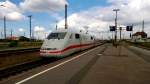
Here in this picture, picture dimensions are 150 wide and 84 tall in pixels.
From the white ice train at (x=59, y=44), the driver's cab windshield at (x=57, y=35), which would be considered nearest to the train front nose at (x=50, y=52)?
the white ice train at (x=59, y=44)

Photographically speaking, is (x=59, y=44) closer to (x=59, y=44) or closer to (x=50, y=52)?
Answer: (x=59, y=44)

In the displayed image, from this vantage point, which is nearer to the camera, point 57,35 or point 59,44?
point 59,44

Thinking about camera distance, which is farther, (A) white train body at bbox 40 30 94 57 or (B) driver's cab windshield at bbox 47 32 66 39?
(B) driver's cab windshield at bbox 47 32 66 39

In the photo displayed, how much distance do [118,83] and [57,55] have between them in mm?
12394

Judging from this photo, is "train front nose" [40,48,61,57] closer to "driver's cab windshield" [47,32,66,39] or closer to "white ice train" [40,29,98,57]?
"white ice train" [40,29,98,57]

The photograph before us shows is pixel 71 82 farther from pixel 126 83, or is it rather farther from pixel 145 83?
pixel 145 83

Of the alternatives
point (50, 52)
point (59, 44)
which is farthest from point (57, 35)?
point (50, 52)

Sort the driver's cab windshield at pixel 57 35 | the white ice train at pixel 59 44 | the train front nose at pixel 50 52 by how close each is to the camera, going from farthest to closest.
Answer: the driver's cab windshield at pixel 57 35 < the white ice train at pixel 59 44 < the train front nose at pixel 50 52

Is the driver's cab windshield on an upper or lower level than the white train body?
upper

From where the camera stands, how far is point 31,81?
38.5 ft

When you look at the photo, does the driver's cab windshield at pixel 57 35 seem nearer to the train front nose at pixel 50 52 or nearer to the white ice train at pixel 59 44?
the white ice train at pixel 59 44

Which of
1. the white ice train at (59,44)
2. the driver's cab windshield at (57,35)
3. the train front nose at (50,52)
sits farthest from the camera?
the driver's cab windshield at (57,35)

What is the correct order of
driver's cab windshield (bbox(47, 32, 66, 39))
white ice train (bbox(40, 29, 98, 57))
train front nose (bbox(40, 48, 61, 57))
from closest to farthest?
train front nose (bbox(40, 48, 61, 57)) < white ice train (bbox(40, 29, 98, 57)) < driver's cab windshield (bbox(47, 32, 66, 39))

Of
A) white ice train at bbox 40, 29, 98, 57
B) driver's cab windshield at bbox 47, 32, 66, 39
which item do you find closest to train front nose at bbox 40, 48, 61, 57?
white ice train at bbox 40, 29, 98, 57
